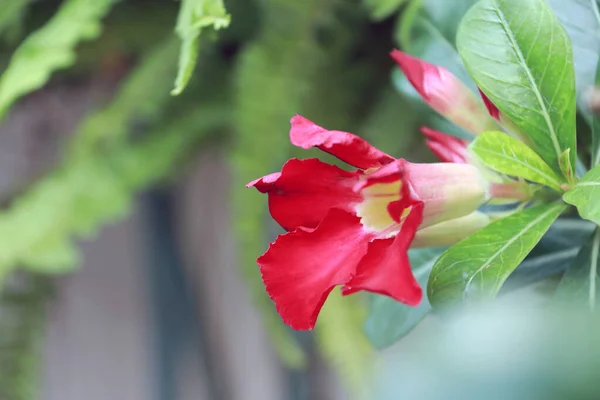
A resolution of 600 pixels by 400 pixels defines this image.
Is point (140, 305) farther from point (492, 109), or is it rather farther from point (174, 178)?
point (492, 109)

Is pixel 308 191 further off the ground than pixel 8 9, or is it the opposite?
pixel 8 9

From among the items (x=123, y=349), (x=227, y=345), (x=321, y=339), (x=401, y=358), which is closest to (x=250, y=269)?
(x=321, y=339)

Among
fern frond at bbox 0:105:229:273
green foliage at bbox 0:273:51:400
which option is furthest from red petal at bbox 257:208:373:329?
green foliage at bbox 0:273:51:400

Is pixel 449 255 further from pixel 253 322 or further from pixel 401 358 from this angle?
pixel 253 322

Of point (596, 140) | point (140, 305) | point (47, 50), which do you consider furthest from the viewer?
point (140, 305)

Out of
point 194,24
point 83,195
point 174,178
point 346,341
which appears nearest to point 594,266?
point 194,24

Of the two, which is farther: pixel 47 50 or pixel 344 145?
pixel 47 50

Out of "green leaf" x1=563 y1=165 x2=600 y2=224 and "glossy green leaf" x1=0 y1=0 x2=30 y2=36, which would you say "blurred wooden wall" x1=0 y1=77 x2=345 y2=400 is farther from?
"green leaf" x1=563 y1=165 x2=600 y2=224
